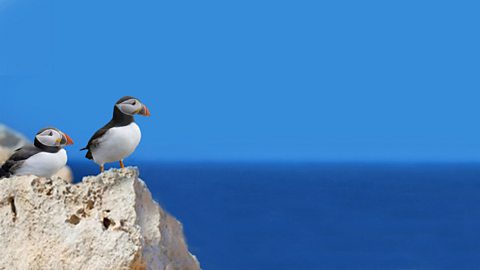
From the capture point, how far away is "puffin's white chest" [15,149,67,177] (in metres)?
3.73

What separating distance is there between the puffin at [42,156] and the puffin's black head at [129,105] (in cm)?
33

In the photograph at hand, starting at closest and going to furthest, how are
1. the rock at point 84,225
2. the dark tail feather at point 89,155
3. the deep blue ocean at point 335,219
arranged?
1. the rock at point 84,225
2. the dark tail feather at point 89,155
3. the deep blue ocean at point 335,219

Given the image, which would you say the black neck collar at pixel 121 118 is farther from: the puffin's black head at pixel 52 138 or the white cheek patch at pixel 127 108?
the puffin's black head at pixel 52 138

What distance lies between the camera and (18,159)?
381 centimetres

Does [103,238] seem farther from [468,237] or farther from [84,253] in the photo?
[468,237]

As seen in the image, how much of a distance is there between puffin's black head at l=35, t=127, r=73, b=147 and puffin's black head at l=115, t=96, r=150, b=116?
1.08 ft

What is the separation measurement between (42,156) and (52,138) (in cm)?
11

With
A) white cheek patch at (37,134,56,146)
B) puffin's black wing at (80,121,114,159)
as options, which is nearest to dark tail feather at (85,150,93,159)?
puffin's black wing at (80,121,114,159)

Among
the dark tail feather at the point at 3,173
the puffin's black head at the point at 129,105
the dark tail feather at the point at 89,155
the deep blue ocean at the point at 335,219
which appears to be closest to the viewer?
the puffin's black head at the point at 129,105

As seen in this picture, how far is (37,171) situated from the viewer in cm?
373

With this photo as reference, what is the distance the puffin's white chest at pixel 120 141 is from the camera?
12.3 ft

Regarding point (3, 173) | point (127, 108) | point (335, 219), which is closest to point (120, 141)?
point (127, 108)

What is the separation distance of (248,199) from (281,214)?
16.2ft

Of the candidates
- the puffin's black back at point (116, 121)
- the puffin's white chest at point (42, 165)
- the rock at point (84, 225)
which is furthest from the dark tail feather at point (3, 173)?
the puffin's black back at point (116, 121)
